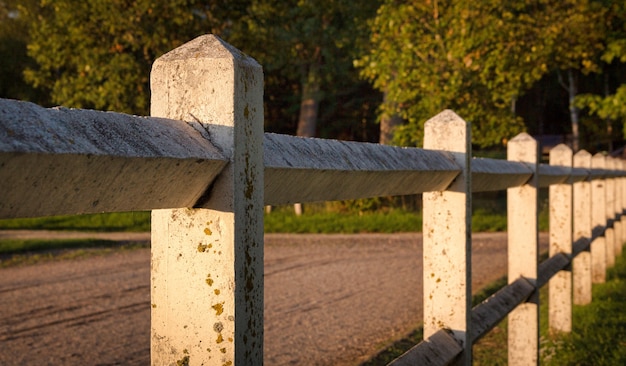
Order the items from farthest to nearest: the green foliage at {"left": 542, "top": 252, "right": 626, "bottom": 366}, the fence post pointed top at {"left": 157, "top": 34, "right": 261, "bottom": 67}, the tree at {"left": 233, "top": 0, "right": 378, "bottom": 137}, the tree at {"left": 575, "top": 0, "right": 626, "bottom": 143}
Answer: the tree at {"left": 233, "top": 0, "right": 378, "bottom": 137} < the tree at {"left": 575, "top": 0, "right": 626, "bottom": 143} < the green foliage at {"left": 542, "top": 252, "right": 626, "bottom": 366} < the fence post pointed top at {"left": 157, "top": 34, "right": 261, "bottom": 67}

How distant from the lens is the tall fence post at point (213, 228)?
135 cm

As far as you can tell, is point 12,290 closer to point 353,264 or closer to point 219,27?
point 353,264

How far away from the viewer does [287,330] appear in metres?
6.52

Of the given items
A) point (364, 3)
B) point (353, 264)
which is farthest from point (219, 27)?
point (353, 264)

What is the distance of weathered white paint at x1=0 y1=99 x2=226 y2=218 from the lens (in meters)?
0.99

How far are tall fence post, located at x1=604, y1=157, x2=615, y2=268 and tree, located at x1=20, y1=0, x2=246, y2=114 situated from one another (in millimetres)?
8934

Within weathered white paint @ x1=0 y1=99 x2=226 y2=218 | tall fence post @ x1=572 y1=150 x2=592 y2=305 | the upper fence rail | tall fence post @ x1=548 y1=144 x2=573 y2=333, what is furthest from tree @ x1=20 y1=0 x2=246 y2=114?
weathered white paint @ x1=0 y1=99 x2=226 y2=218

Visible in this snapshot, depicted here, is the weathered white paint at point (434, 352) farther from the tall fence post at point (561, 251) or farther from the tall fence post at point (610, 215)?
the tall fence post at point (610, 215)

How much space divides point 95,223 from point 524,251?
15.1 m

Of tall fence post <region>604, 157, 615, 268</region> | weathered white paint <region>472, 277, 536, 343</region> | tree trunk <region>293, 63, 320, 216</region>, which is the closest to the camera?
weathered white paint <region>472, 277, 536, 343</region>

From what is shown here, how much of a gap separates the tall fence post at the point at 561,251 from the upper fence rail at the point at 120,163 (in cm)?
483

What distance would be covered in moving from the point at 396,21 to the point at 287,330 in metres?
8.50

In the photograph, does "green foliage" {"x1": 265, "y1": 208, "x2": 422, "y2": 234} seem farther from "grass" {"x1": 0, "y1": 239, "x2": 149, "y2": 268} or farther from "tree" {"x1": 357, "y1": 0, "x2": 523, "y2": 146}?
"grass" {"x1": 0, "y1": 239, "x2": 149, "y2": 268}

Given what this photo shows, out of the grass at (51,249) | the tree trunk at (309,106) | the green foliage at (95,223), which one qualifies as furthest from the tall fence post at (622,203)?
the tree trunk at (309,106)
